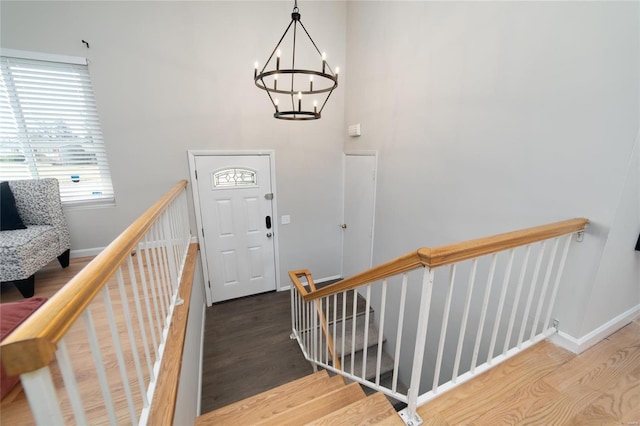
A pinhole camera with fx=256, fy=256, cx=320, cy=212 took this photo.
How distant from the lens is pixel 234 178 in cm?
348

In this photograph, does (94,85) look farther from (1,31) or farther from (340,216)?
(340,216)

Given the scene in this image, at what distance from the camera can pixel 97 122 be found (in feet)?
9.12

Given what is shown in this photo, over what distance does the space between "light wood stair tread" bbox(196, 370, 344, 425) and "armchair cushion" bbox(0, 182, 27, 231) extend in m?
2.27

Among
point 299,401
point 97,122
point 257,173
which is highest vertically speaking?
point 97,122

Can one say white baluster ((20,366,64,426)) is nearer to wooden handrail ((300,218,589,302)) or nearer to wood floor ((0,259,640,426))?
wood floor ((0,259,640,426))

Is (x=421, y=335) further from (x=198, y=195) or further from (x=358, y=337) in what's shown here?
(x=198, y=195)

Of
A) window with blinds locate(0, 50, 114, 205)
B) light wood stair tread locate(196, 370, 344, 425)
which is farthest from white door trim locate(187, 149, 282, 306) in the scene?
light wood stair tread locate(196, 370, 344, 425)

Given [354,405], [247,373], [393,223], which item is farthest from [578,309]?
[247,373]

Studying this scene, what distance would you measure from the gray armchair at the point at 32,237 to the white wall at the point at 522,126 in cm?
334

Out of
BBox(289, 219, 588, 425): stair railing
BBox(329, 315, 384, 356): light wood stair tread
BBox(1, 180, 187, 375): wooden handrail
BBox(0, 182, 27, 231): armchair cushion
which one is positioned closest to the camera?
BBox(1, 180, 187, 375): wooden handrail

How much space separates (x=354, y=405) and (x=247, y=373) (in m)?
1.86

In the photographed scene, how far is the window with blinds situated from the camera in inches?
96.9

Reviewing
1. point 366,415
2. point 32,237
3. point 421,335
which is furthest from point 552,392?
point 32,237

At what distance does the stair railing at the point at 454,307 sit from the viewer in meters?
1.12
